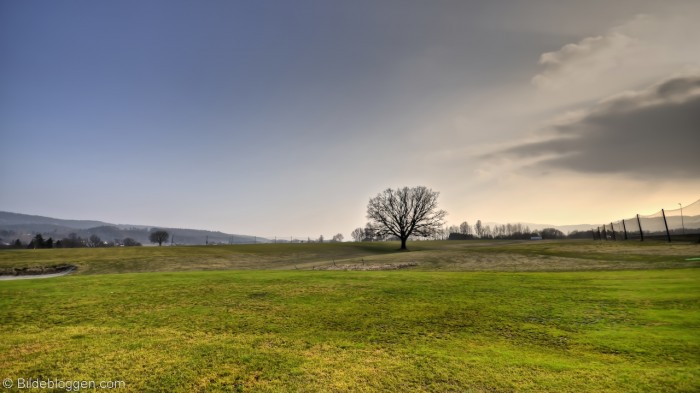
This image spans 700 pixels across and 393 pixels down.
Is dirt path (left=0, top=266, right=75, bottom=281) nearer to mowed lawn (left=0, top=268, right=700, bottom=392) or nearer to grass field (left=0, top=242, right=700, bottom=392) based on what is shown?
grass field (left=0, top=242, right=700, bottom=392)

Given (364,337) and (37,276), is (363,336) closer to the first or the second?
(364,337)

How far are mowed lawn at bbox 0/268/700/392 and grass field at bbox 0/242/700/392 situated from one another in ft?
0.19

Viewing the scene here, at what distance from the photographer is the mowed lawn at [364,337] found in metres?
8.59

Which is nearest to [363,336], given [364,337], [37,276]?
[364,337]

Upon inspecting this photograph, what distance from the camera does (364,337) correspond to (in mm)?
11961

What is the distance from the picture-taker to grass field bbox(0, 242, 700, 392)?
862 centimetres

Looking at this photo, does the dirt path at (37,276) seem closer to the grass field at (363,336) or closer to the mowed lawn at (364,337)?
the grass field at (363,336)

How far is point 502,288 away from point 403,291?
621 cm

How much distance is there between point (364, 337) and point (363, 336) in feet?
0.35

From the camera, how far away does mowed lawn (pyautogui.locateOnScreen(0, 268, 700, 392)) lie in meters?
8.59

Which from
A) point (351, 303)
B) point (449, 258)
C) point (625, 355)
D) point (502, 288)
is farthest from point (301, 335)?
point (449, 258)

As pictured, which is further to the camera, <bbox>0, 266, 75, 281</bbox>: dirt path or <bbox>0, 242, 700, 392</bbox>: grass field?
<bbox>0, 266, 75, 281</bbox>: dirt path

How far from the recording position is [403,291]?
64.7 feet

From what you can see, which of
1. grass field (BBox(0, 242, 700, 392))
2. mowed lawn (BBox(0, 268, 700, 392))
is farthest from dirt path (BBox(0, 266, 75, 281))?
mowed lawn (BBox(0, 268, 700, 392))
